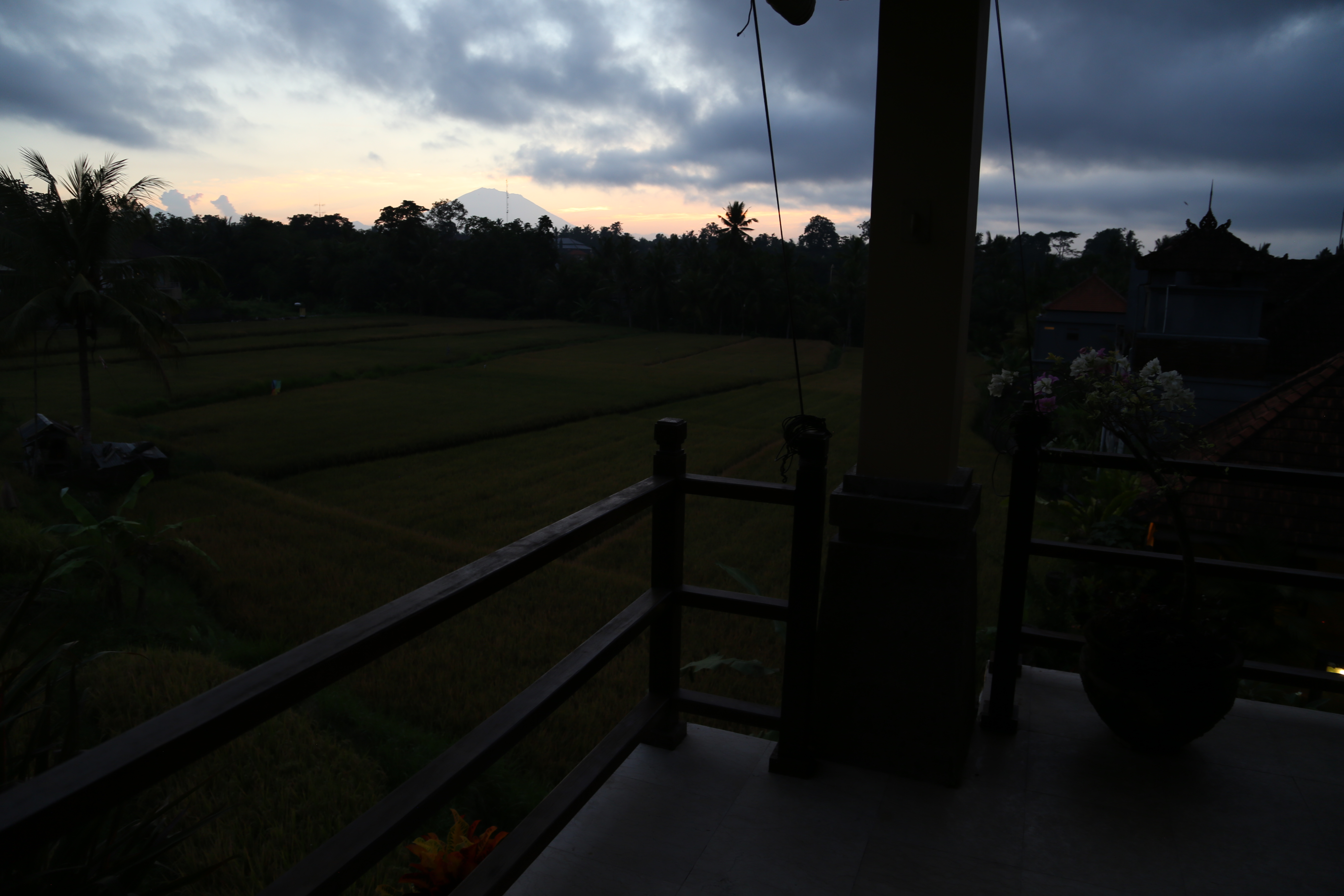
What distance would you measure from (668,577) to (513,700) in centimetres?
81

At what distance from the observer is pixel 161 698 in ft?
22.1

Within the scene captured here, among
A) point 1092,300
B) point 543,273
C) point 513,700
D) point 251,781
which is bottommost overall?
point 251,781

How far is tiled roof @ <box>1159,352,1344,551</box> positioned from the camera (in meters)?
7.11

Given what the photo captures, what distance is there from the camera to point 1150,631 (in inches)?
95.7

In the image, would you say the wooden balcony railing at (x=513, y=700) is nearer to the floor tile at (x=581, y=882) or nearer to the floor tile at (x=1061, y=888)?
the floor tile at (x=581, y=882)

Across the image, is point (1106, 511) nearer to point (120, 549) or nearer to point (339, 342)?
point (120, 549)

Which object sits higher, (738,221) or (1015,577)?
(738,221)

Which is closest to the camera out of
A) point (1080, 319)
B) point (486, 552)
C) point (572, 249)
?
point (486, 552)

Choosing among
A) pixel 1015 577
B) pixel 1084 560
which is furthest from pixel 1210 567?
pixel 1015 577

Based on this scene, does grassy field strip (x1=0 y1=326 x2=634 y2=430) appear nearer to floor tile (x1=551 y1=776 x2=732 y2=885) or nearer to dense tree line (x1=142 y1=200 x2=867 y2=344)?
dense tree line (x1=142 y1=200 x2=867 y2=344)

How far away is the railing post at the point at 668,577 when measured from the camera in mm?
2279

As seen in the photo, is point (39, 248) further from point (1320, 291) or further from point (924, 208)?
point (1320, 291)

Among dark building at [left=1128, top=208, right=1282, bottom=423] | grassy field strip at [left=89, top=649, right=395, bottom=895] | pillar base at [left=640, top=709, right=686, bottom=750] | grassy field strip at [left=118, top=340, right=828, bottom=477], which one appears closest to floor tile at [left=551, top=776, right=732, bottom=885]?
pillar base at [left=640, top=709, right=686, bottom=750]

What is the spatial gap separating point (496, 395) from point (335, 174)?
71.0 m
